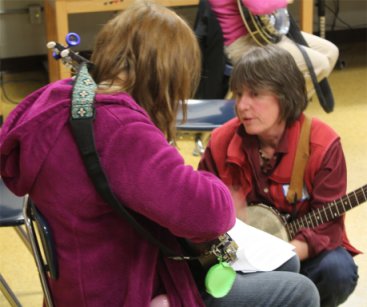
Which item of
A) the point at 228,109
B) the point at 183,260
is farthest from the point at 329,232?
the point at 228,109

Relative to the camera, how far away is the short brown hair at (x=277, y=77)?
193 cm

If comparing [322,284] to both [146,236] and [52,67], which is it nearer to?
[146,236]

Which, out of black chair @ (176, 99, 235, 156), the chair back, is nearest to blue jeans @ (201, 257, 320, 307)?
the chair back

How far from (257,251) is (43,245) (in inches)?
20.2

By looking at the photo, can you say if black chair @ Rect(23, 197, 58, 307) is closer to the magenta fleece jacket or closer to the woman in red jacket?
the magenta fleece jacket

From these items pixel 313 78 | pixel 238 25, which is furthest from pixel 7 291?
pixel 313 78

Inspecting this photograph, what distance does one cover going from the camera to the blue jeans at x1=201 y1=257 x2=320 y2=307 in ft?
4.89

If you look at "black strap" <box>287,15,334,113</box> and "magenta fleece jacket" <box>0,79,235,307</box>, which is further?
"black strap" <box>287,15,334,113</box>

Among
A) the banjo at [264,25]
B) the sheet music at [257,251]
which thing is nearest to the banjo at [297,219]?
the sheet music at [257,251]

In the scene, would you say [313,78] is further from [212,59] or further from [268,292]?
[268,292]

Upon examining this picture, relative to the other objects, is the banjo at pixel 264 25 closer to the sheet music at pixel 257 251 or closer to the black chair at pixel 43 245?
the sheet music at pixel 257 251

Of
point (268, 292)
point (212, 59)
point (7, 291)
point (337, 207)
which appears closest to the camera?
point (268, 292)

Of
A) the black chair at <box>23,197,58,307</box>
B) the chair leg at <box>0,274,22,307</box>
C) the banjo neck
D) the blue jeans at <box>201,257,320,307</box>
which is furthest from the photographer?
the chair leg at <box>0,274,22,307</box>

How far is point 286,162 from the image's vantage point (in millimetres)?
1962
